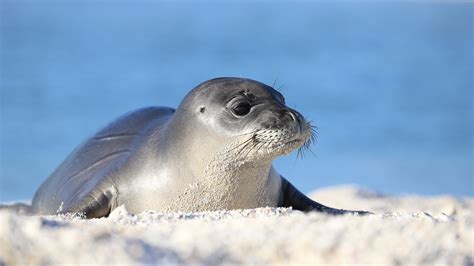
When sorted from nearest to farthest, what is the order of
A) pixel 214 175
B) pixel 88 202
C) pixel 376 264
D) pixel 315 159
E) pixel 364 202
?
pixel 376 264
pixel 214 175
pixel 88 202
pixel 364 202
pixel 315 159

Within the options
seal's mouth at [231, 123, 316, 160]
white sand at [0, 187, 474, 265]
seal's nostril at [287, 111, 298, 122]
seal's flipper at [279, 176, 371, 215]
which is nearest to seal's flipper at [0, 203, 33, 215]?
seal's flipper at [279, 176, 371, 215]

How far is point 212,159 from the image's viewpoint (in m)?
5.28

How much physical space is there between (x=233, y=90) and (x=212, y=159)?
16.8 inches

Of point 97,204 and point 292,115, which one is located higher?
point 292,115

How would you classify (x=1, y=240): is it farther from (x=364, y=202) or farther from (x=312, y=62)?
(x=312, y=62)

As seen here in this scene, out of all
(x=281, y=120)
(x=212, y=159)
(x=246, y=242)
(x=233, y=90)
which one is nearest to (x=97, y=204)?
(x=212, y=159)

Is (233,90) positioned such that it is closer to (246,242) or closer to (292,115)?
(292,115)

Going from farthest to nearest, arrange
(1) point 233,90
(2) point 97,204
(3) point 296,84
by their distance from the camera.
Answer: (3) point 296,84 < (2) point 97,204 < (1) point 233,90

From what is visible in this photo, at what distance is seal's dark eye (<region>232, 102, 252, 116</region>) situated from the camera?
532cm

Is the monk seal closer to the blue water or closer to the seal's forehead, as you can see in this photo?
the seal's forehead

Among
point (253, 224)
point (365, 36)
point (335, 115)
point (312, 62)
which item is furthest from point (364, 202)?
point (365, 36)

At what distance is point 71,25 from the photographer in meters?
43.4

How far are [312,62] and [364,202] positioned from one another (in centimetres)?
1917

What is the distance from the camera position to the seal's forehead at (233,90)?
5.44 metres
